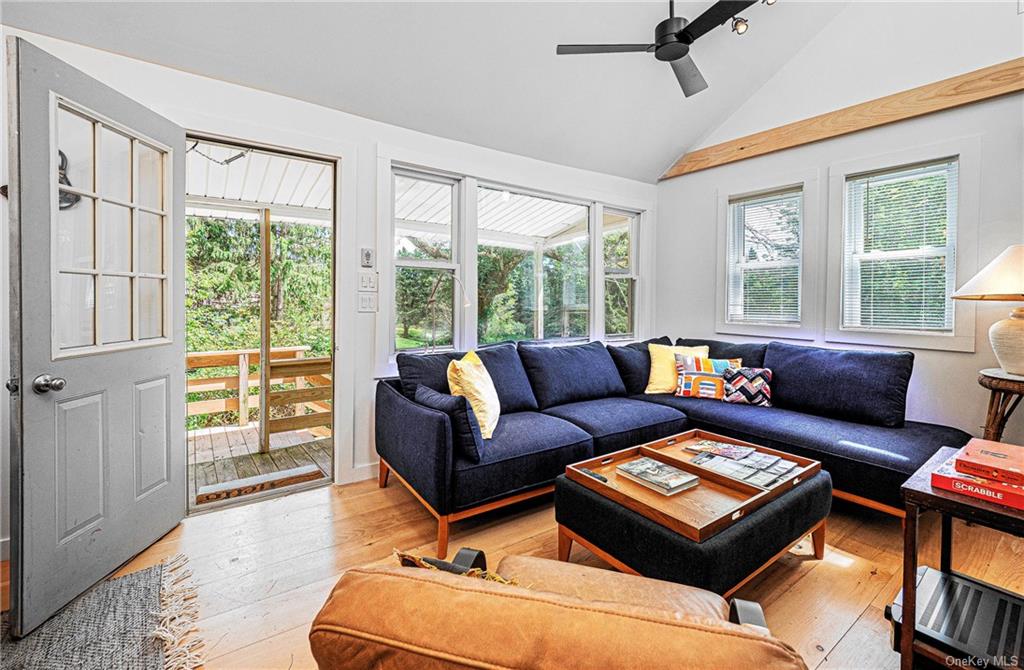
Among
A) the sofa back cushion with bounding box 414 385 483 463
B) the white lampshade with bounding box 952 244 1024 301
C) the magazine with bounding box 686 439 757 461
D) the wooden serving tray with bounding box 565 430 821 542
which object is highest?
the white lampshade with bounding box 952 244 1024 301

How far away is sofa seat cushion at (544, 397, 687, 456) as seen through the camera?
8.68 feet

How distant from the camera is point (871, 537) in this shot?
2.27m

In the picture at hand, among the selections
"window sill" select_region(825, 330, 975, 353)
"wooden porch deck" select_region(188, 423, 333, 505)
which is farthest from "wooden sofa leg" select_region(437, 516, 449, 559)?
"window sill" select_region(825, 330, 975, 353)

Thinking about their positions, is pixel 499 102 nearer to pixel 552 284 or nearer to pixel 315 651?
pixel 552 284

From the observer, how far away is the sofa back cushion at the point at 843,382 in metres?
2.68

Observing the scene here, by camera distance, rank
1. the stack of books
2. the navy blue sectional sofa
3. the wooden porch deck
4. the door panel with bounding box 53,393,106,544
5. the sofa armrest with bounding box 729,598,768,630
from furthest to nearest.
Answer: the wooden porch deck
the navy blue sectional sofa
the door panel with bounding box 53,393,106,544
the stack of books
the sofa armrest with bounding box 729,598,768,630

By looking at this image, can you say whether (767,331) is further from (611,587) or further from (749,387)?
(611,587)

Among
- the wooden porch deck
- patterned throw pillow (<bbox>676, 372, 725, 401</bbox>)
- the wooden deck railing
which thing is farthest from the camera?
Result: the wooden deck railing

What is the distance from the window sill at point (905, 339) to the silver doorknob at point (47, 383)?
444 centimetres

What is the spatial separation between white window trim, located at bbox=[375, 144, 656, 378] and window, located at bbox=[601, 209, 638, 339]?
0.06 meters

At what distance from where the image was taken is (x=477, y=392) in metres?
2.45

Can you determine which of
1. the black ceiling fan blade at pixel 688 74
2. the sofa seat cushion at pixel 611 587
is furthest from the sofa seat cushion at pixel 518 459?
the black ceiling fan blade at pixel 688 74

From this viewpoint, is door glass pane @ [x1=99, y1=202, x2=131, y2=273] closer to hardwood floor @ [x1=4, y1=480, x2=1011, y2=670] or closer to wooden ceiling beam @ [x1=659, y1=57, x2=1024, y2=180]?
hardwood floor @ [x1=4, y1=480, x2=1011, y2=670]

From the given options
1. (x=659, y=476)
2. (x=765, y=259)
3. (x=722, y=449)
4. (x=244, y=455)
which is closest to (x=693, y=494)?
(x=659, y=476)
